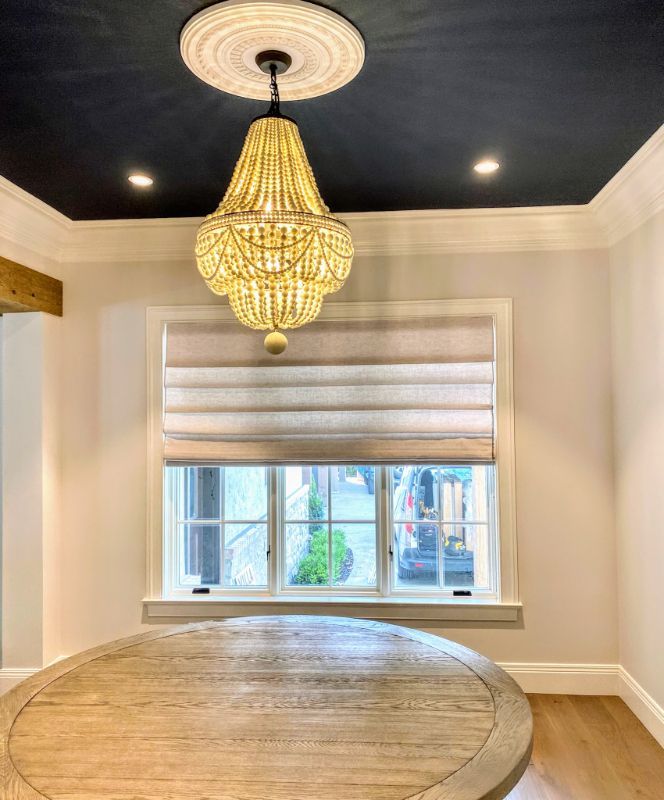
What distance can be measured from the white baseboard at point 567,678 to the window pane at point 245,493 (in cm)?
156

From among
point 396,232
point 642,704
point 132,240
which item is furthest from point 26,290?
point 642,704

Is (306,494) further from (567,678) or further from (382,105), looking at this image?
(382,105)

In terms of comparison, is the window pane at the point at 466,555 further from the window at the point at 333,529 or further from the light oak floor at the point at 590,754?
the light oak floor at the point at 590,754

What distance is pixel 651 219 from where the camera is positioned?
2.58m

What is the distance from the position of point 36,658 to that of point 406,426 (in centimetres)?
231

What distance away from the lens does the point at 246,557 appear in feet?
10.9

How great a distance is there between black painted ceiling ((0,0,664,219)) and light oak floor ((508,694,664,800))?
8.25ft

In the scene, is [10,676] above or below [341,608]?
below

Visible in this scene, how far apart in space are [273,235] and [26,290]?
2048 millimetres

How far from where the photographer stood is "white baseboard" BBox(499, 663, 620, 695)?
3.03 metres

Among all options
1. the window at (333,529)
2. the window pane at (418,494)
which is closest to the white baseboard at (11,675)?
the window at (333,529)

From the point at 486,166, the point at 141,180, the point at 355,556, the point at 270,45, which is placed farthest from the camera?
the point at 355,556

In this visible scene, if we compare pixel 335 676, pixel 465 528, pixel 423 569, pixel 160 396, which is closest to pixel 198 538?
pixel 160 396

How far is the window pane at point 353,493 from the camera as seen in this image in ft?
10.7
